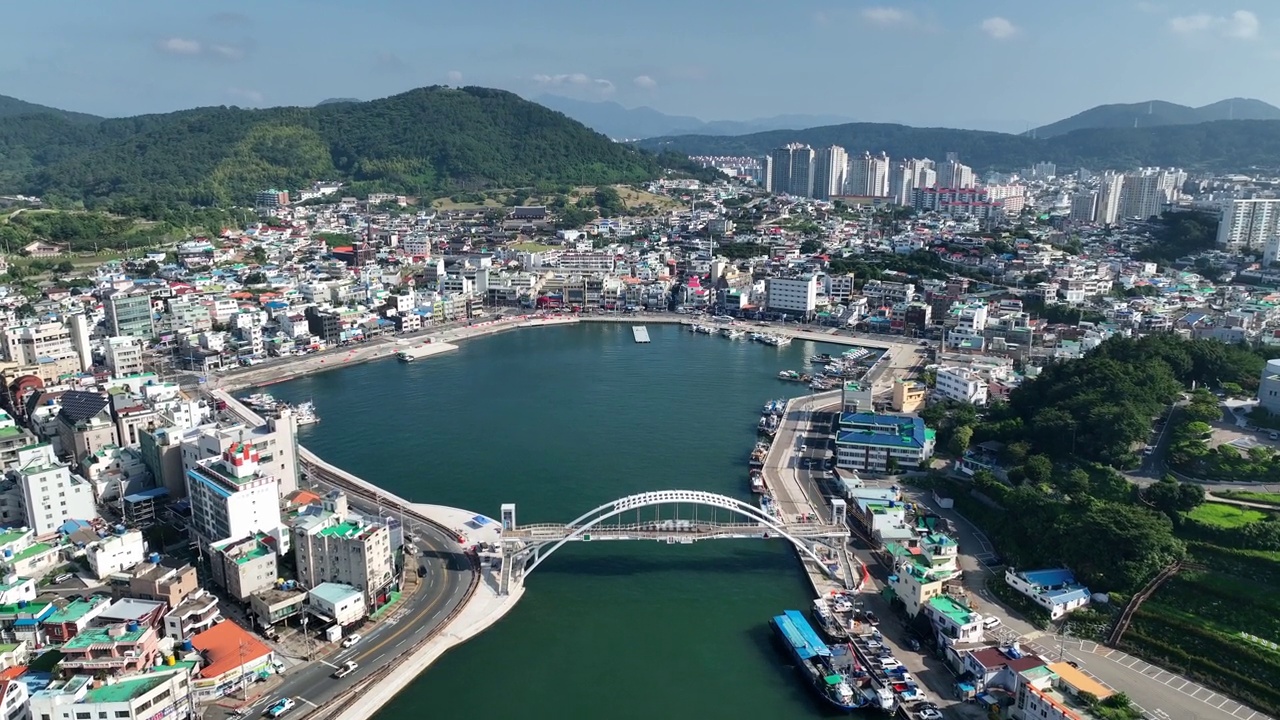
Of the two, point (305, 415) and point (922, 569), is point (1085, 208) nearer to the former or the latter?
point (922, 569)

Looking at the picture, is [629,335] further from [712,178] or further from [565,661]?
[712,178]

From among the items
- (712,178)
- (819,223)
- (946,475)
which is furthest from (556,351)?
(712,178)

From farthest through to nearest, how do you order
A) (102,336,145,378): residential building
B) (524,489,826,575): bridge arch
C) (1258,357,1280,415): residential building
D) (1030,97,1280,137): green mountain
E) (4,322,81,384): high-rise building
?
1. (1030,97,1280,137): green mountain
2. (102,336,145,378): residential building
3. (4,322,81,384): high-rise building
4. (1258,357,1280,415): residential building
5. (524,489,826,575): bridge arch

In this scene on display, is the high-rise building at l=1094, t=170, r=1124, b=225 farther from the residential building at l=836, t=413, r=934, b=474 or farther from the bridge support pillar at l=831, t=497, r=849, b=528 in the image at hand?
the bridge support pillar at l=831, t=497, r=849, b=528

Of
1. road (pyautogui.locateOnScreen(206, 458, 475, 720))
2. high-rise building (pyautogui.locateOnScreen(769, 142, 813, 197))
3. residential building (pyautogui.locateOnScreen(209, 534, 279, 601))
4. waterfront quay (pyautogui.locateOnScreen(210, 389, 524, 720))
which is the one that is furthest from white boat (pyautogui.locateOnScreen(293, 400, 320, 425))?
high-rise building (pyautogui.locateOnScreen(769, 142, 813, 197))

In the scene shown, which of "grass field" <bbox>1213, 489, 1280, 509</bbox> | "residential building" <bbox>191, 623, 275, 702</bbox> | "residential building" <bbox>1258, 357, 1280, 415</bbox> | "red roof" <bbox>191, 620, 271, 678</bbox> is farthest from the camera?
"residential building" <bbox>1258, 357, 1280, 415</bbox>

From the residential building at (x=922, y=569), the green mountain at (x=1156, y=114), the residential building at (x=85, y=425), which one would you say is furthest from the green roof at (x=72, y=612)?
the green mountain at (x=1156, y=114)
